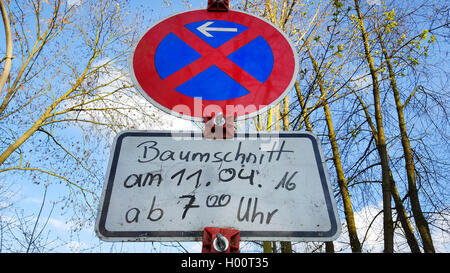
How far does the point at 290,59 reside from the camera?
49.0 inches

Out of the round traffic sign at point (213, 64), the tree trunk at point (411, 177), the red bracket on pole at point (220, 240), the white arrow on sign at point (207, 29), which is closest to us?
the red bracket on pole at point (220, 240)

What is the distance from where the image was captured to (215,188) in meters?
0.89

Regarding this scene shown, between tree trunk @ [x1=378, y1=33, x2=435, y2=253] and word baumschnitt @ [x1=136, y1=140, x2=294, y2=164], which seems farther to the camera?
tree trunk @ [x1=378, y1=33, x2=435, y2=253]

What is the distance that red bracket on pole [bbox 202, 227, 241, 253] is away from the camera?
30.9 inches

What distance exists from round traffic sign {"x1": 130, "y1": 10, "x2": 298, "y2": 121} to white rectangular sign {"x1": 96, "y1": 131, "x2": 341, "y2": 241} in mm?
158

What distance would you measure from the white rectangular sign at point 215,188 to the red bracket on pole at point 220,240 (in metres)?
0.02

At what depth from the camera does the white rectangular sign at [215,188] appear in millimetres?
830

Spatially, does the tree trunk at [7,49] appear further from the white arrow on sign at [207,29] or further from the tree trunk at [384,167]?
the tree trunk at [384,167]

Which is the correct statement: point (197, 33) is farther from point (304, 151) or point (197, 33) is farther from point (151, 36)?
point (304, 151)

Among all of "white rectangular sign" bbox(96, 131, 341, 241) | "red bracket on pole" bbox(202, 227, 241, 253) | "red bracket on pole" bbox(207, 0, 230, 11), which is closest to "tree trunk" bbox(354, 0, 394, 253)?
"red bracket on pole" bbox(207, 0, 230, 11)

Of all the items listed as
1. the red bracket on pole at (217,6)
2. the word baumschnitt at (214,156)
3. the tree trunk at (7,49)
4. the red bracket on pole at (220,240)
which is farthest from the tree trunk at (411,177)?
the tree trunk at (7,49)

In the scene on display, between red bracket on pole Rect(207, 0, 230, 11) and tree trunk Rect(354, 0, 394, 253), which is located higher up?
tree trunk Rect(354, 0, 394, 253)

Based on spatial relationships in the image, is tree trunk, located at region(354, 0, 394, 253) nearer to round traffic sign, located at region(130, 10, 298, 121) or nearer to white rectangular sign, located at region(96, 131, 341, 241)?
round traffic sign, located at region(130, 10, 298, 121)

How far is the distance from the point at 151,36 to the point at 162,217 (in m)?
0.80
